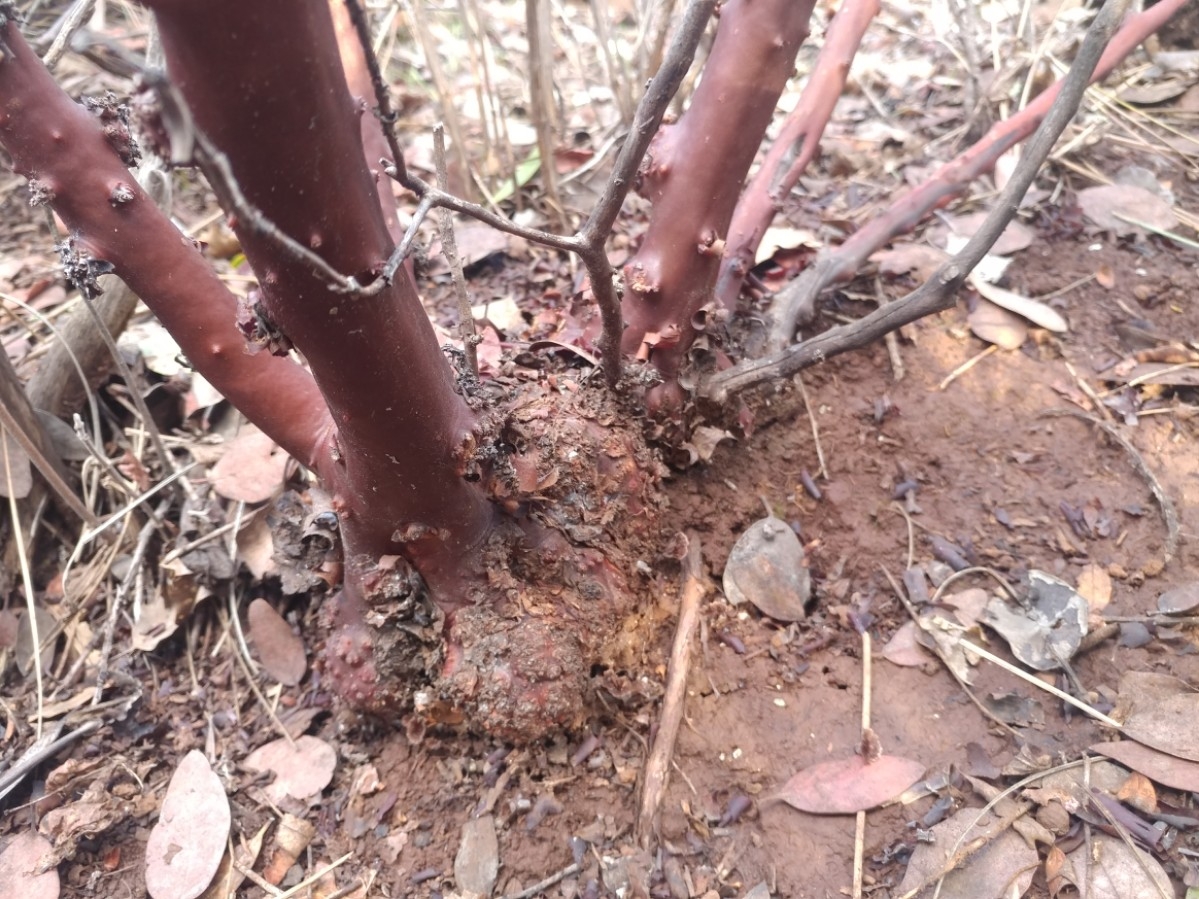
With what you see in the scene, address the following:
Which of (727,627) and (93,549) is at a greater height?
(93,549)

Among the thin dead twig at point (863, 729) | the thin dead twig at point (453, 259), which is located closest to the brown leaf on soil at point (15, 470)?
the thin dead twig at point (453, 259)

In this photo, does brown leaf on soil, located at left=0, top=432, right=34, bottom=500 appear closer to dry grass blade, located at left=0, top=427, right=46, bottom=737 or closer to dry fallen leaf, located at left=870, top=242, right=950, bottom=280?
dry grass blade, located at left=0, top=427, right=46, bottom=737

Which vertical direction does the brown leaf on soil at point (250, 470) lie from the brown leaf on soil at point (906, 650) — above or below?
above

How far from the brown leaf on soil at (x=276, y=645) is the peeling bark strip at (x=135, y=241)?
431mm

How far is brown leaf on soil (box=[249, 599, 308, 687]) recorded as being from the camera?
156cm

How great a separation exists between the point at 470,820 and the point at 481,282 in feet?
4.34

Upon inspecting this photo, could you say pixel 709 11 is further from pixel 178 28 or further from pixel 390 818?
pixel 390 818

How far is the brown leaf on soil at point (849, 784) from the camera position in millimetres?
1322

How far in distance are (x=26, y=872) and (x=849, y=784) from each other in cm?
138

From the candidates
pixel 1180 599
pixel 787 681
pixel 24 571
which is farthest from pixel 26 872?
pixel 1180 599

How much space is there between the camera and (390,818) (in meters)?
1.35

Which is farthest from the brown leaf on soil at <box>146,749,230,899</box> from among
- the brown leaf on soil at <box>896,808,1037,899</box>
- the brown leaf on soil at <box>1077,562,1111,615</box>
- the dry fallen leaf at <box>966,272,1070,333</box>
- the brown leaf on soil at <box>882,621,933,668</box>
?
the dry fallen leaf at <box>966,272,1070,333</box>

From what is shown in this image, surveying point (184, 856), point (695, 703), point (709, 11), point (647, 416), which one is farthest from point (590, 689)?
point (709, 11)

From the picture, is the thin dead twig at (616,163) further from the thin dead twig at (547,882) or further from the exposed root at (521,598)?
the thin dead twig at (547,882)
